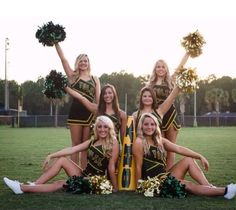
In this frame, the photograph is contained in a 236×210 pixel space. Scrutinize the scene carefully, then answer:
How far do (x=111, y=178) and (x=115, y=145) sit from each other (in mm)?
444

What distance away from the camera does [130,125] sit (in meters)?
6.59

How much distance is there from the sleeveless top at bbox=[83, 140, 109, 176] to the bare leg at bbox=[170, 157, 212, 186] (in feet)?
2.96

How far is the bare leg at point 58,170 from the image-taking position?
6.21 m

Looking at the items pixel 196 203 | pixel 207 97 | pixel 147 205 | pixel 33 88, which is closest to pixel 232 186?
pixel 196 203

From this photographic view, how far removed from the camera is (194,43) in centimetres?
719

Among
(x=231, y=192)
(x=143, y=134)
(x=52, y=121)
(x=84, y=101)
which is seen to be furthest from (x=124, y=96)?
(x=231, y=192)

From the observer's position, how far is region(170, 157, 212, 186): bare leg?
19.7 feet

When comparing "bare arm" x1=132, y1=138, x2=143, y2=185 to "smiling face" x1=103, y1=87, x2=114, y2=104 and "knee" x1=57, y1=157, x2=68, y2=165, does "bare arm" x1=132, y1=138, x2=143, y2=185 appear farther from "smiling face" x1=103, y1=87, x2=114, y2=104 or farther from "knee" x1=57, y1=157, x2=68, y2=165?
"knee" x1=57, y1=157, x2=68, y2=165

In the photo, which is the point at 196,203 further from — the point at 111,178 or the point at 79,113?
the point at 79,113

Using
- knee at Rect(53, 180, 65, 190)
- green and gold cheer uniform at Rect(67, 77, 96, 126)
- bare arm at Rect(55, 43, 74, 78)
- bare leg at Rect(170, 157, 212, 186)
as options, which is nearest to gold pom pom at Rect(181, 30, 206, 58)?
green and gold cheer uniform at Rect(67, 77, 96, 126)

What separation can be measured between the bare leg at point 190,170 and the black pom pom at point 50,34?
8.93 ft

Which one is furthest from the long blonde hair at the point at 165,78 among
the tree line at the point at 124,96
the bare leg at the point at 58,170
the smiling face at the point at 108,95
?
the tree line at the point at 124,96

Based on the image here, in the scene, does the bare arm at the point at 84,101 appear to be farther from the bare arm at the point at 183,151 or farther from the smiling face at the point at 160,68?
the bare arm at the point at 183,151

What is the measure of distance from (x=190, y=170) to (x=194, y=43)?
7.06ft
